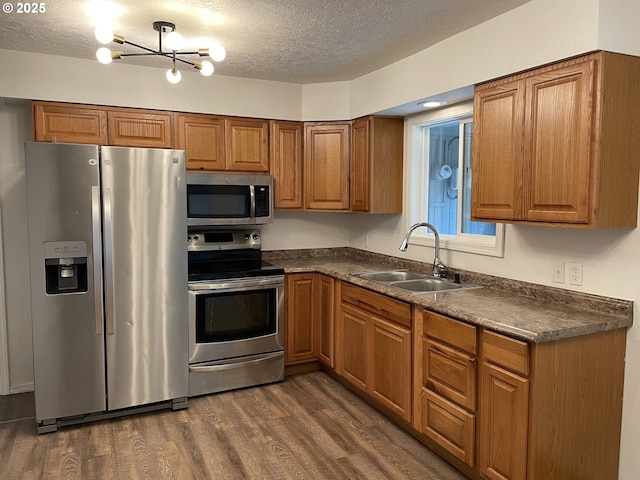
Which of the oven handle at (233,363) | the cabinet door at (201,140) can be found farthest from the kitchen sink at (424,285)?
the cabinet door at (201,140)

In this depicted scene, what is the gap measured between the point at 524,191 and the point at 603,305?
66 centimetres

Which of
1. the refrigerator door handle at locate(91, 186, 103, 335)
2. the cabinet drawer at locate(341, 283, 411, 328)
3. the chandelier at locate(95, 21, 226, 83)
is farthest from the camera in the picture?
the refrigerator door handle at locate(91, 186, 103, 335)

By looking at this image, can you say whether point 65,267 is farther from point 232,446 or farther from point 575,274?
point 575,274

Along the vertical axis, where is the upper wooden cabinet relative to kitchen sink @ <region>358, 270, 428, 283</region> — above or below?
above

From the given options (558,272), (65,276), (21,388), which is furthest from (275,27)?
(21,388)

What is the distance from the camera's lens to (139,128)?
11.6 ft

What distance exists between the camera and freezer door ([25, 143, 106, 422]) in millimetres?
2850

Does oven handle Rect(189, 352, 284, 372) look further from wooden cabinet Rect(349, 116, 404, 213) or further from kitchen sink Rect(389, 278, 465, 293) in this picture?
wooden cabinet Rect(349, 116, 404, 213)

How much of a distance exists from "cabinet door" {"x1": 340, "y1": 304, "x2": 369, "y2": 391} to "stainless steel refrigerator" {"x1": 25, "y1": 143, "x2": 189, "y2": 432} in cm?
115

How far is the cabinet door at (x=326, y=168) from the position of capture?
13.2 ft

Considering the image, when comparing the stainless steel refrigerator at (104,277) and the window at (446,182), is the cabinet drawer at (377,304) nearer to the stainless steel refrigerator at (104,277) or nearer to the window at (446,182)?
the window at (446,182)

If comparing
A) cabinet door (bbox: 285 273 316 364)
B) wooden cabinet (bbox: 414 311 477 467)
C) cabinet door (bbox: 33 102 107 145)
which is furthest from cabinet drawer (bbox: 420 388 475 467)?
cabinet door (bbox: 33 102 107 145)

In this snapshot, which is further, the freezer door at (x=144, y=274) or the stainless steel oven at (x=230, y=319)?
the stainless steel oven at (x=230, y=319)

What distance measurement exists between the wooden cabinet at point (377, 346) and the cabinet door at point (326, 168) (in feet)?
2.92
